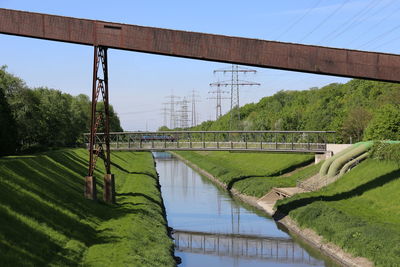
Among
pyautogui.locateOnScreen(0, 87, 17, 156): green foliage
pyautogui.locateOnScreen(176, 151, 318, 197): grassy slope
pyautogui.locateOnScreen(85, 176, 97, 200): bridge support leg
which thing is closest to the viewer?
pyautogui.locateOnScreen(85, 176, 97, 200): bridge support leg

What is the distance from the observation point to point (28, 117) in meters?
62.0

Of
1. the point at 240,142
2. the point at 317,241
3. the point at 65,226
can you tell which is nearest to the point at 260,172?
the point at 240,142

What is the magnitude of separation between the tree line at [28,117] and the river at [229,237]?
16.9m

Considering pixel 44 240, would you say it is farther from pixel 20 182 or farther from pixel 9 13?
pixel 9 13

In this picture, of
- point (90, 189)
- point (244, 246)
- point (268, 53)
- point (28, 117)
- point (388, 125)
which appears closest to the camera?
point (268, 53)

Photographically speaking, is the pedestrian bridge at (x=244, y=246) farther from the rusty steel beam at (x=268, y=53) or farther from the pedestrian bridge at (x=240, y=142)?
the rusty steel beam at (x=268, y=53)

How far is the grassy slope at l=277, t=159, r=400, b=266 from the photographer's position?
80.8 feet

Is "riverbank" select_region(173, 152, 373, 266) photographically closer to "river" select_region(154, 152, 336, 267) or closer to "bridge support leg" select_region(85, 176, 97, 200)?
"river" select_region(154, 152, 336, 267)

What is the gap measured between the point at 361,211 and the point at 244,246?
23.6 feet

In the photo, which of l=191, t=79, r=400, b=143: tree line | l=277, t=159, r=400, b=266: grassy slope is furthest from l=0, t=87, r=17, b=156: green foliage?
l=191, t=79, r=400, b=143: tree line

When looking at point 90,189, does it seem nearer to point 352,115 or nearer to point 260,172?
point 260,172

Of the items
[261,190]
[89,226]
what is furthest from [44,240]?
[261,190]

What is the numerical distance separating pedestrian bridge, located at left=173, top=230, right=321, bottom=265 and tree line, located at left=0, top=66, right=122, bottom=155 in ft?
81.7

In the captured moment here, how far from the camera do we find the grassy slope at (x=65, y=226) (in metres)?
18.5
